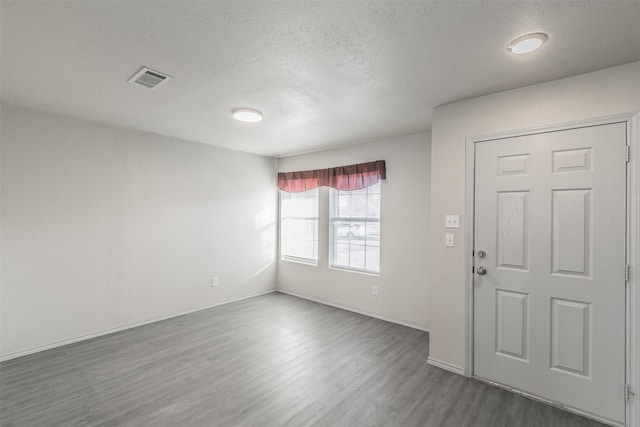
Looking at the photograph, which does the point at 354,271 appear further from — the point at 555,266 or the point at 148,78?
the point at 148,78

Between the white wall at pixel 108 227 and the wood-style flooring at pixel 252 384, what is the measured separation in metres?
0.39

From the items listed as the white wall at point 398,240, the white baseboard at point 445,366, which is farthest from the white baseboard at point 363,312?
the white baseboard at point 445,366

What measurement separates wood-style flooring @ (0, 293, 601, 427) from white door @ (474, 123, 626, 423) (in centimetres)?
25

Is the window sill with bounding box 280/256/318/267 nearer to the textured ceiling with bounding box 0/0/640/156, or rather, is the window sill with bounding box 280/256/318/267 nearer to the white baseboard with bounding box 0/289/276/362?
the white baseboard with bounding box 0/289/276/362

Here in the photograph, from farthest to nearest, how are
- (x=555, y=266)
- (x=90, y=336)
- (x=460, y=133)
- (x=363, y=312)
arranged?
(x=363, y=312), (x=90, y=336), (x=460, y=133), (x=555, y=266)

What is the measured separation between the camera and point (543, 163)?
2.24 m

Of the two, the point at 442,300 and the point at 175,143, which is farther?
the point at 175,143

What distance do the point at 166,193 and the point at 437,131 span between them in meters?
3.44

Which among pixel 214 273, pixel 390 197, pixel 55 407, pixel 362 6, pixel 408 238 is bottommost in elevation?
pixel 55 407

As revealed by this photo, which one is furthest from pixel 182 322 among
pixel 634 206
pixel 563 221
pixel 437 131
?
pixel 634 206

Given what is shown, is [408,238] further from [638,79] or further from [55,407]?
[55,407]

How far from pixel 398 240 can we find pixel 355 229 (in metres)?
0.72

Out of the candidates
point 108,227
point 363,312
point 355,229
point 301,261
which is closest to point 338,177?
point 355,229

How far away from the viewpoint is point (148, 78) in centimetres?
221
